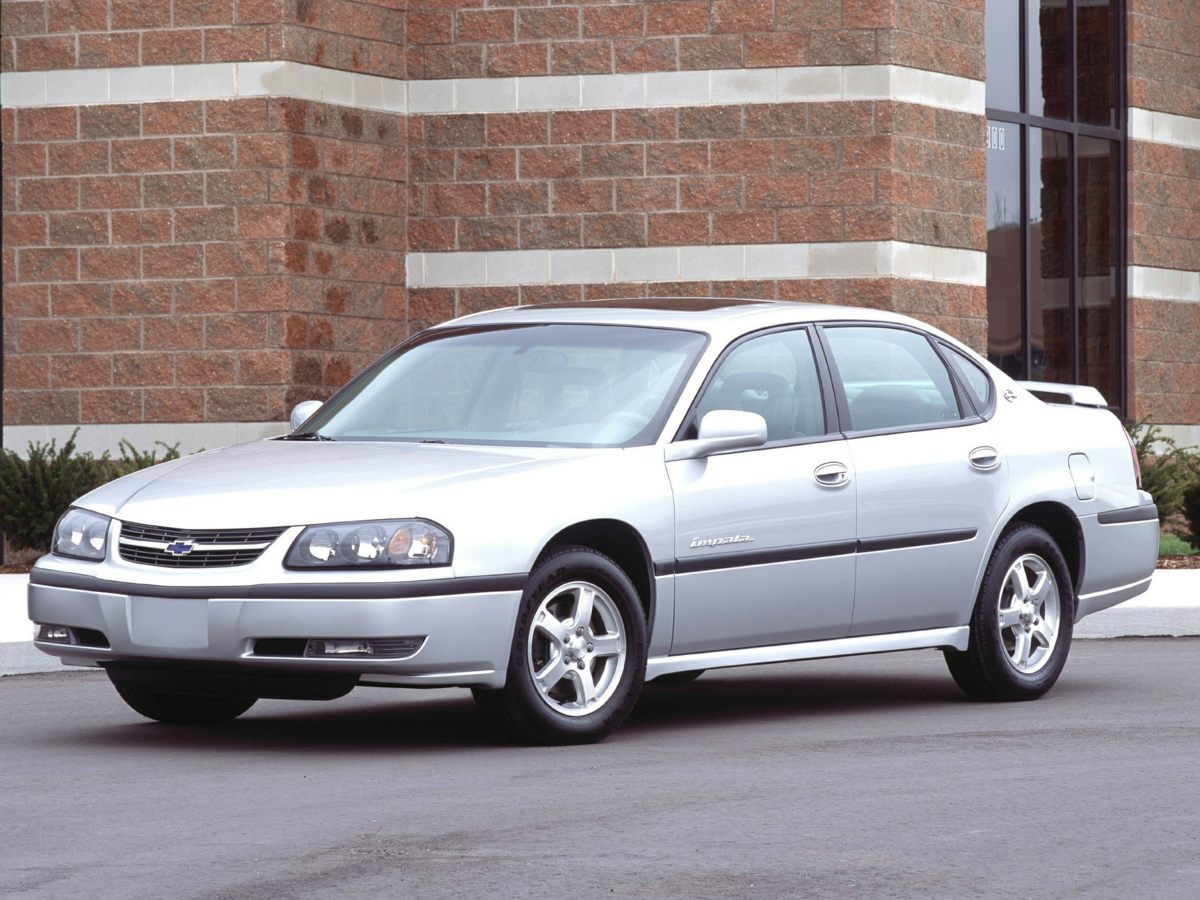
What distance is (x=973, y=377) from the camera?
10414mm

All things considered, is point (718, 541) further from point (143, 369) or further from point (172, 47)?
point (172, 47)

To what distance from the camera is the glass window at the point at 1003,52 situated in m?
20.2

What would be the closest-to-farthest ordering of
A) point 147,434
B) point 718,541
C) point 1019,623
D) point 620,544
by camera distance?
point 620,544
point 718,541
point 1019,623
point 147,434

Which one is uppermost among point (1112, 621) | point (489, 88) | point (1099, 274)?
point (489, 88)

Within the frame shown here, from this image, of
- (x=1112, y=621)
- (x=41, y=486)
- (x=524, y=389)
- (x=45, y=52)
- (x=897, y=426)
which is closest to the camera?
(x=524, y=389)

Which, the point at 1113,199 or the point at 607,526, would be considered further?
the point at 1113,199

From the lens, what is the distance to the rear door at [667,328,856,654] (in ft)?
29.1

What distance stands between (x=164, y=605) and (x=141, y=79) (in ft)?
34.9

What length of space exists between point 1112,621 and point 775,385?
507 cm

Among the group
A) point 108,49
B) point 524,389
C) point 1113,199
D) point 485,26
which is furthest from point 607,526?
point 1113,199

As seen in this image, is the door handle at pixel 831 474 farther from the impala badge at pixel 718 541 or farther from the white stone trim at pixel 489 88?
the white stone trim at pixel 489 88

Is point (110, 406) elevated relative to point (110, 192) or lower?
lower

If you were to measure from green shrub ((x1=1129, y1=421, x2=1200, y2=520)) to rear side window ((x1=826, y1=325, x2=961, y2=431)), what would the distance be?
9.95m

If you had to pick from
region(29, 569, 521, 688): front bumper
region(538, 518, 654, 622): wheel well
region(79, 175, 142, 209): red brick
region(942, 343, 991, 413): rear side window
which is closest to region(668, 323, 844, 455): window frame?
region(538, 518, 654, 622): wheel well
